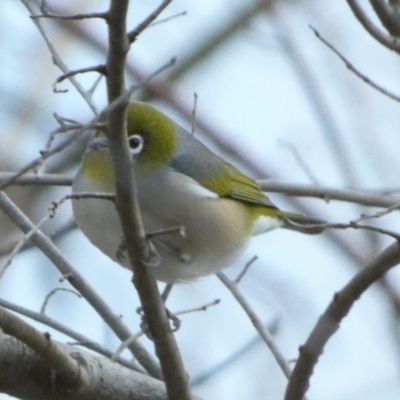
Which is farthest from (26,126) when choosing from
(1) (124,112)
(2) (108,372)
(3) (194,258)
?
(1) (124,112)

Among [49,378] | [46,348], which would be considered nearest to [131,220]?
[46,348]

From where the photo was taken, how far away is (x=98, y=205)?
311cm

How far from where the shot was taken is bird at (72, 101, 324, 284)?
3176 millimetres

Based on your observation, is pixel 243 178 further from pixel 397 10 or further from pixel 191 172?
pixel 397 10

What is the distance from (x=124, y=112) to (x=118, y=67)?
15 centimetres

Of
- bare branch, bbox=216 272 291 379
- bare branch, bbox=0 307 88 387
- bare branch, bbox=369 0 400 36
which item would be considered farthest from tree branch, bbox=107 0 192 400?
bare branch, bbox=369 0 400 36

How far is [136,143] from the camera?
3434mm

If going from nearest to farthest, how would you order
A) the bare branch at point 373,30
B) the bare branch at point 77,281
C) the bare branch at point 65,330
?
the bare branch at point 373,30, the bare branch at point 65,330, the bare branch at point 77,281

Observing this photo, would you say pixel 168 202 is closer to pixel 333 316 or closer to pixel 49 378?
pixel 49 378

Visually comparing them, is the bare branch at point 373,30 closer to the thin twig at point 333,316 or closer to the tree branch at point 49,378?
the thin twig at point 333,316

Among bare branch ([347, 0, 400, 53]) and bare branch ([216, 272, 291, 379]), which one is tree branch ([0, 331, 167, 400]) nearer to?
bare branch ([216, 272, 291, 379])

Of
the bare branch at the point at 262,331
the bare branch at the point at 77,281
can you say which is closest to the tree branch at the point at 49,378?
the bare branch at the point at 77,281

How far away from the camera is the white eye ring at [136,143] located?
134 inches

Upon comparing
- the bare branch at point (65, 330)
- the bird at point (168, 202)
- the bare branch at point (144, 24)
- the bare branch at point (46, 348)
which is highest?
the bird at point (168, 202)
